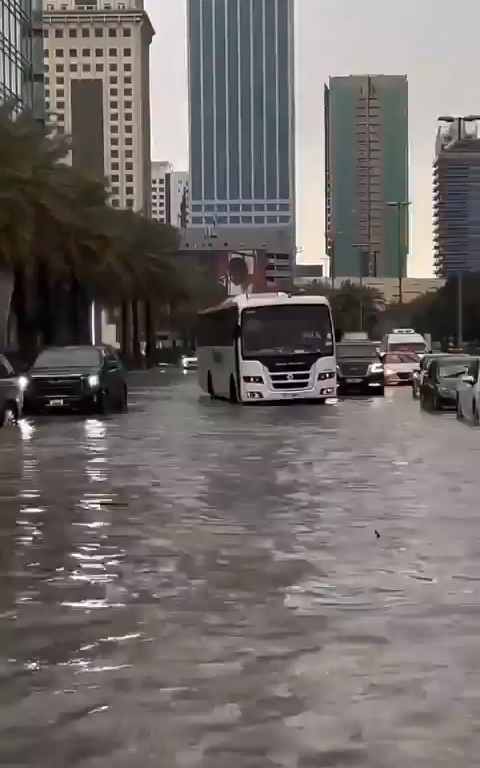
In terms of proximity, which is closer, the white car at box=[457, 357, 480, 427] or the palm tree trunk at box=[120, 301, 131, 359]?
the white car at box=[457, 357, 480, 427]

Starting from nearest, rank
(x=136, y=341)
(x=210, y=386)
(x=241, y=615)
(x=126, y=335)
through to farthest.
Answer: (x=241, y=615) < (x=210, y=386) < (x=126, y=335) < (x=136, y=341)

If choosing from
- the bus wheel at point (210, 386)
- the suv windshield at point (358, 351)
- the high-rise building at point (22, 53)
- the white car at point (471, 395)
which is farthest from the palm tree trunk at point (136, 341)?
the white car at point (471, 395)

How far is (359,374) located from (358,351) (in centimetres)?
158

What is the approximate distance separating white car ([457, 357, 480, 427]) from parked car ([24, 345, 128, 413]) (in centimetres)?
890

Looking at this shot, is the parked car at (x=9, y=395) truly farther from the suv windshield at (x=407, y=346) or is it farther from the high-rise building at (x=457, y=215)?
the high-rise building at (x=457, y=215)

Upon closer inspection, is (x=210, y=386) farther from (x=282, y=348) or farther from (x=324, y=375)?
(x=324, y=375)

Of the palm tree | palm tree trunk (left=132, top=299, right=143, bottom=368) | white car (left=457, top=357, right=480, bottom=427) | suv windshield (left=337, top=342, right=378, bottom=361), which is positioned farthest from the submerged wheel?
palm tree trunk (left=132, top=299, right=143, bottom=368)

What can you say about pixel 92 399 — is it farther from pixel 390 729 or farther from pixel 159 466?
pixel 390 729

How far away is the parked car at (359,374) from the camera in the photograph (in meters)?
47.5

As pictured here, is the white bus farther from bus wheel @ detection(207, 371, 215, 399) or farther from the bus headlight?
bus wheel @ detection(207, 371, 215, 399)

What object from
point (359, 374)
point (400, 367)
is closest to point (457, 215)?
point (400, 367)

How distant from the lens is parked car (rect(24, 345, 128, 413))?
1356 inches

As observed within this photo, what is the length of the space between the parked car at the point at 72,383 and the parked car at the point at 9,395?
A: 255 cm

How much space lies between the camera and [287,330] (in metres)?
38.8
